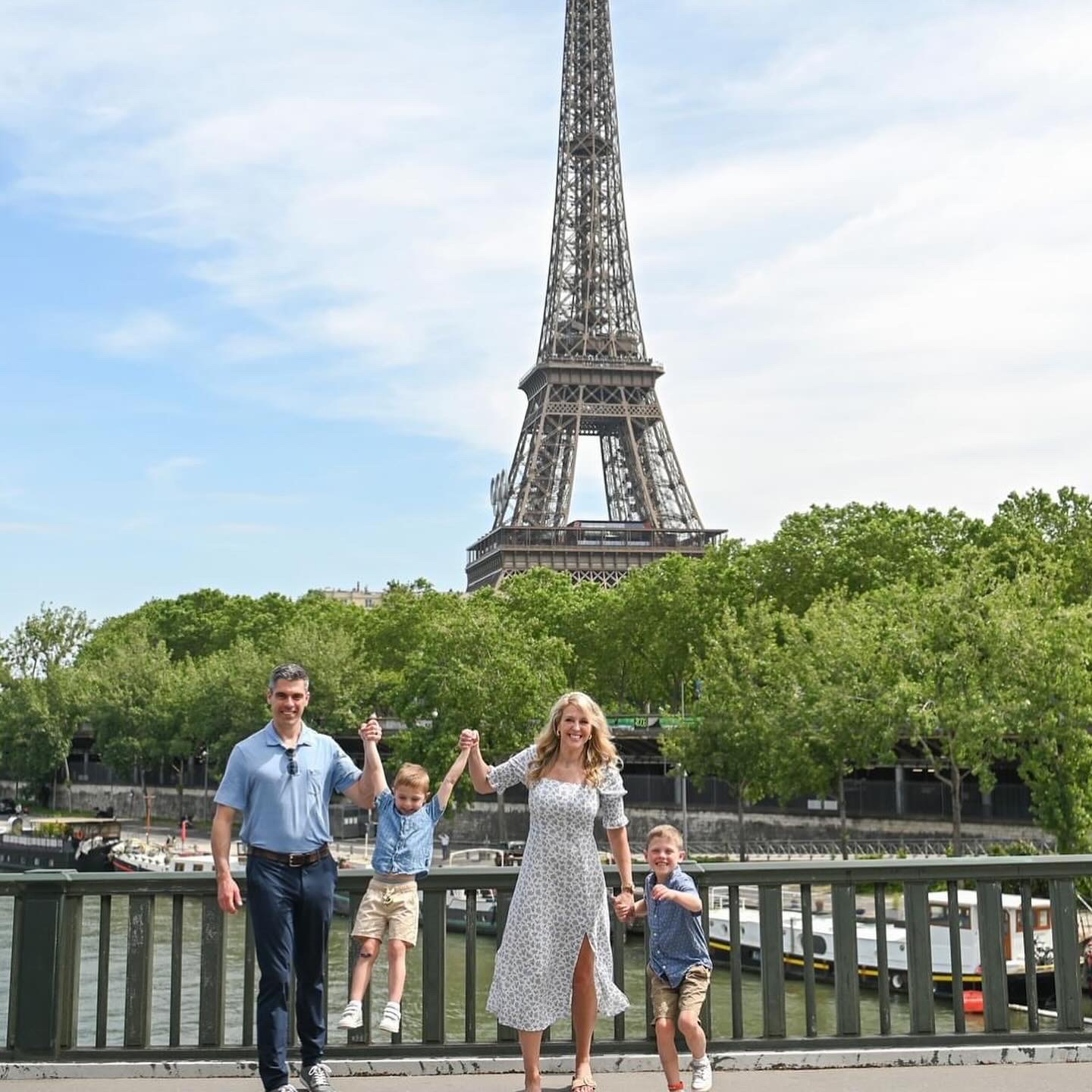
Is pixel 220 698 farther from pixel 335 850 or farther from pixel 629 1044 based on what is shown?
pixel 629 1044

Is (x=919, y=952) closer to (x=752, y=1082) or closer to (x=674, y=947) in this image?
(x=752, y=1082)

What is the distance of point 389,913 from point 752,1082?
87.9 inches

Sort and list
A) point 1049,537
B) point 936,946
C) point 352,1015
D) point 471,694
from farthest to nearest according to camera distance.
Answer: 1. point 1049,537
2. point 471,694
3. point 936,946
4. point 352,1015

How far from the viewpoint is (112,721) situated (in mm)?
81125

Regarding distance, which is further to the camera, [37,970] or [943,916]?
[943,916]

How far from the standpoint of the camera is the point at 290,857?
7.75 metres

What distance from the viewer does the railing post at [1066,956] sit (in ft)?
29.8

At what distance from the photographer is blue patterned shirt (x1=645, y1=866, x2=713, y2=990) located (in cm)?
832

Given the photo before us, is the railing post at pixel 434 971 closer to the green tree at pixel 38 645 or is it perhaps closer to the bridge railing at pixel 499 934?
the bridge railing at pixel 499 934

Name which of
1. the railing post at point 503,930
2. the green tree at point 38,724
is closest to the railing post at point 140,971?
the railing post at point 503,930

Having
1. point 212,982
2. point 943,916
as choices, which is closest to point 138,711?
point 943,916

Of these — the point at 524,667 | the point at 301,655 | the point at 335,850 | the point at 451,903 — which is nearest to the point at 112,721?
the point at 301,655

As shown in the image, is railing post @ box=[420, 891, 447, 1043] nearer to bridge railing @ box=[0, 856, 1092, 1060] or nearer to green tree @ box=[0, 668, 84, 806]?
bridge railing @ box=[0, 856, 1092, 1060]

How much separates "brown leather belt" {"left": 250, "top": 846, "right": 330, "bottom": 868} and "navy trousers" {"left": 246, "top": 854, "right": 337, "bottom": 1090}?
0.7 inches
